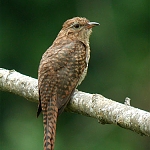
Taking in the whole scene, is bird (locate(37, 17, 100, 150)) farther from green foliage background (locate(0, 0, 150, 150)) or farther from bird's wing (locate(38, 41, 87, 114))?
green foliage background (locate(0, 0, 150, 150))

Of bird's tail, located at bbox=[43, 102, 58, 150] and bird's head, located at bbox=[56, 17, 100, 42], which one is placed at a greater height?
bird's head, located at bbox=[56, 17, 100, 42]

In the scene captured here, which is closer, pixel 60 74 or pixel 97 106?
pixel 97 106

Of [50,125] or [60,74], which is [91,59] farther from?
[50,125]

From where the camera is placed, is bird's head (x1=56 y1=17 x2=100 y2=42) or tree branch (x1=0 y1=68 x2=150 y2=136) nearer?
tree branch (x1=0 y1=68 x2=150 y2=136)

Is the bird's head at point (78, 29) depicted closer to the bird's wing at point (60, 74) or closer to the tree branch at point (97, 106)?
the bird's wing at point (60, 74)

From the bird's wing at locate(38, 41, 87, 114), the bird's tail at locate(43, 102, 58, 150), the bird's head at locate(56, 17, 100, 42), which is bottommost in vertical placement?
the bird's tail at locate(43, 102, 58, 150)

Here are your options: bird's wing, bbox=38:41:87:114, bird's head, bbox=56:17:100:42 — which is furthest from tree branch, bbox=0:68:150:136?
bird's head, bbox=56:17:100:42

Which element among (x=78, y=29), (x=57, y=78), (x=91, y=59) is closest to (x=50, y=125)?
(x=57, y=78)

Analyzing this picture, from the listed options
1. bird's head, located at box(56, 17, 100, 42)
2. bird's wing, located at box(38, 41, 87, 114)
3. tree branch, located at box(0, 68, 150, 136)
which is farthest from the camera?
bird's head, located at box(56, 17, 100, 42)
